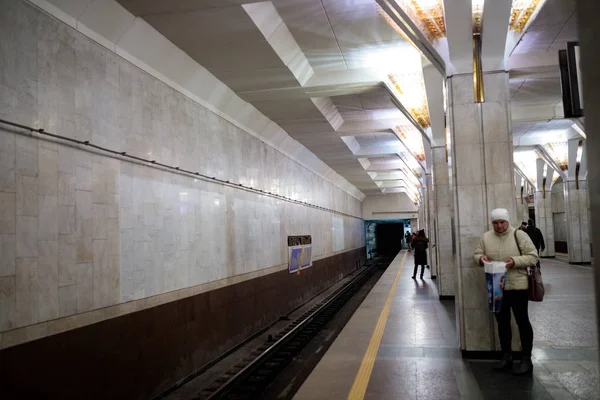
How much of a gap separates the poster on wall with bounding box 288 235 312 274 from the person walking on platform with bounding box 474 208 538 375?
32.4 feet

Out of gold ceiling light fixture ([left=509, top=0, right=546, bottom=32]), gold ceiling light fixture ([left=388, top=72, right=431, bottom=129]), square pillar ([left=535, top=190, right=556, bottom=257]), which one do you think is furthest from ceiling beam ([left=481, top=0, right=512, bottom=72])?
square pillar ([left=535, top=190, right=556, bottom=257])

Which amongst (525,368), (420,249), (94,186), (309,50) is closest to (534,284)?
(525,368)

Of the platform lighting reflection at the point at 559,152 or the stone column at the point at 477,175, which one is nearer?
the stone column at the point at 477,175

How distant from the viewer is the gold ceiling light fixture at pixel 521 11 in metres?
6.98

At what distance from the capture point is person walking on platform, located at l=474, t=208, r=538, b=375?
5.18 m

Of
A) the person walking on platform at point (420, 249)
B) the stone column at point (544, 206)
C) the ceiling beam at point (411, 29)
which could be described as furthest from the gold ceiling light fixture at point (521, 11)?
the stone column at point (544, 206)

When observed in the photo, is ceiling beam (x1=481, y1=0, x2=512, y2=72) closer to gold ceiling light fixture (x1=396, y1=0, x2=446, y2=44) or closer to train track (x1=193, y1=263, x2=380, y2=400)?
gold ceiling light fixture (x1=396, y1=0, x2=446, y2=44)

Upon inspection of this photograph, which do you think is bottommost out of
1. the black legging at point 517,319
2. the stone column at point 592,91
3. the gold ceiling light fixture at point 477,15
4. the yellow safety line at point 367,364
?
the yellow safety line at point 367,364

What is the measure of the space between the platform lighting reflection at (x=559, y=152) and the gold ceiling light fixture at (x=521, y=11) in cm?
1383

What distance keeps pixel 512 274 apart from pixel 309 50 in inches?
220

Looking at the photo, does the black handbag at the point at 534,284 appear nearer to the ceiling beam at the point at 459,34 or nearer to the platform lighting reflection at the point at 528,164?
the ceiling beam at the point at 459,34

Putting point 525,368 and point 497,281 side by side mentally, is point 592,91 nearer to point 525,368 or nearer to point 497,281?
point 497,281

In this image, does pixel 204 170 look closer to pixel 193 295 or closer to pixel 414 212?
pixel 193 295

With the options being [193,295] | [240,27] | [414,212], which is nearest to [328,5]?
[240,27]
